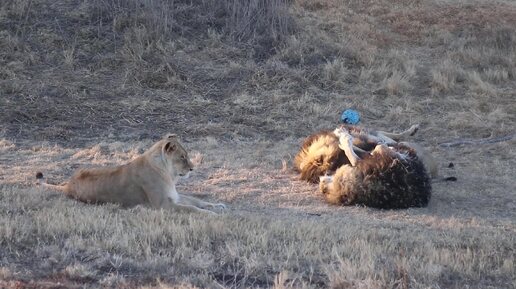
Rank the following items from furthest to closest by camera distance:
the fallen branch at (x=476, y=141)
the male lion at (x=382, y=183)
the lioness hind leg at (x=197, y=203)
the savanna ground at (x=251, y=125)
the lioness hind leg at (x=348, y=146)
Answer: the fallen branch at (x=476, y=141)
the lioness hind leg at (x=348, y=146)
the male lion at (x=382, y=183)
the lioness hind leg at (x=197, y=203)
the savanna ground at (x=251, y=125)

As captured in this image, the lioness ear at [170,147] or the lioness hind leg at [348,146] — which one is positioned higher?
the lioness ear at [170,147]

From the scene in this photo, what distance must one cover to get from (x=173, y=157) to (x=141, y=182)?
0.50 metres

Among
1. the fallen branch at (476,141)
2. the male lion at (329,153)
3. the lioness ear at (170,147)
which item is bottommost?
the fallen branch at (476,141)

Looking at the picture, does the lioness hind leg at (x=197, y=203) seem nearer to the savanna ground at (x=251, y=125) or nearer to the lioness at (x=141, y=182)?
the lioness at (x=141, y=182)

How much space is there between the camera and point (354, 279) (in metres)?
5.57

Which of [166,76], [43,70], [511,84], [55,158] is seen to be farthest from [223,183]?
[511,84]

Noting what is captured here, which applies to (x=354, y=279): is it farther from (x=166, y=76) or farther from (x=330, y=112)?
(x=166, y=76)

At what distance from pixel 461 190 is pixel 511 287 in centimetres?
496

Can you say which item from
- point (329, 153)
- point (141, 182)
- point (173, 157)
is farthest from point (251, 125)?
point (141, 182)

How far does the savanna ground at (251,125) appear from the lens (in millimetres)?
6051

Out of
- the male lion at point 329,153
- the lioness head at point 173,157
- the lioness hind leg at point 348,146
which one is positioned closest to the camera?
the lioness head at point 173,157

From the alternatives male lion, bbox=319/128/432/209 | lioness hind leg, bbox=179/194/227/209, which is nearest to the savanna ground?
male lion, bbox=319/128/432/209

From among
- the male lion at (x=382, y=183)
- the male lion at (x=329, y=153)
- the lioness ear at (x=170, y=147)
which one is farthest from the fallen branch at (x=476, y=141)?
the lioness ear at (x=170, y=147)

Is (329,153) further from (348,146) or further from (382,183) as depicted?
(382,183)
